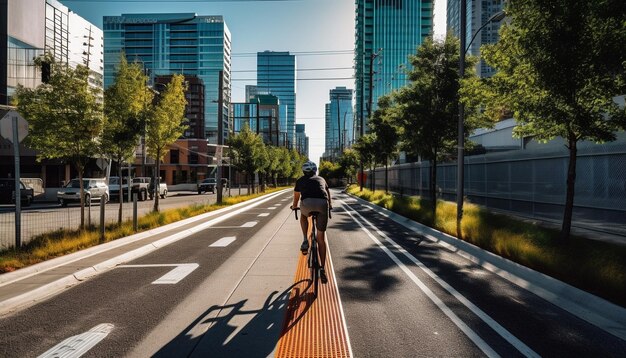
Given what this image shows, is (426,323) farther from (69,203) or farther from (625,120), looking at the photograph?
(69,203)

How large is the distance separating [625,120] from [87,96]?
1349 cm

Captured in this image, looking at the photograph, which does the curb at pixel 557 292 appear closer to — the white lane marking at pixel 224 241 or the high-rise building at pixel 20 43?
the white lane marking at pixel 224 241

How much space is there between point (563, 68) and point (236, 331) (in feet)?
25.5

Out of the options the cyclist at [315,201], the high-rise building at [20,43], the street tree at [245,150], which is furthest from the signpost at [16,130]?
the high-rise building at [20,43]

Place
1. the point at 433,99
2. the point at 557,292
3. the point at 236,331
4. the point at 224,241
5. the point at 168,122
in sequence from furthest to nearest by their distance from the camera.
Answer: the point at 168,122
the point at 433,99
the point at 224,241
the point at 557,292
the point at 236,331

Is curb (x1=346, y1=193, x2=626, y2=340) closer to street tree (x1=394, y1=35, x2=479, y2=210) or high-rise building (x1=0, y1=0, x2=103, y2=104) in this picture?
street tree (x1=394, y1=35, x2=479, y2=210)

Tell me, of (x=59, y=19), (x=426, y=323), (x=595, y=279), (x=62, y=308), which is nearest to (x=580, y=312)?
(x=595, y=279)

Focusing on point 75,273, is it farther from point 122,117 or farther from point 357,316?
point 122,117

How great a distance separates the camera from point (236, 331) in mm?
4824

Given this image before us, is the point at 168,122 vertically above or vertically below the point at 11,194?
above

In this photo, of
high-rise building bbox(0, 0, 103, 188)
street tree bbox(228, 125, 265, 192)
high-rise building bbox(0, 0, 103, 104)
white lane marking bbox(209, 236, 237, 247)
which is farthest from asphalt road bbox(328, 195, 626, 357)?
high-rise building bbox(0, 0, 103, 104)

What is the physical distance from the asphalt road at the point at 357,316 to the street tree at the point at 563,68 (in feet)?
12.1

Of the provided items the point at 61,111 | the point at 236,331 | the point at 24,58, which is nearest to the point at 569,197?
the point at 236,331

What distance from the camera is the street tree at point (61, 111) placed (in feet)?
39.1
